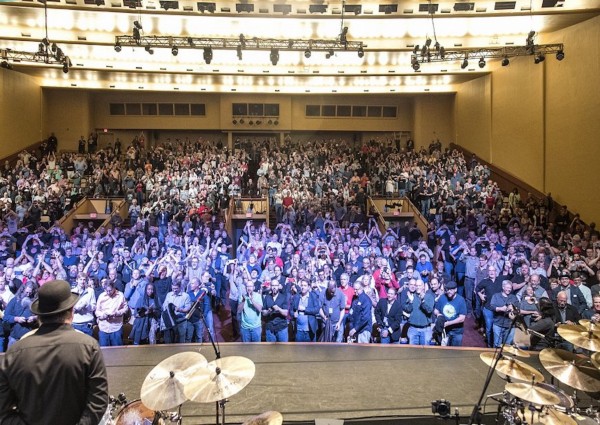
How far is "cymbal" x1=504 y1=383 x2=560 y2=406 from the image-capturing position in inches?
136

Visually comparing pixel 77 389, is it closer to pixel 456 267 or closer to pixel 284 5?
pixel 456 267

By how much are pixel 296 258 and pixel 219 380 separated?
17.6 ft

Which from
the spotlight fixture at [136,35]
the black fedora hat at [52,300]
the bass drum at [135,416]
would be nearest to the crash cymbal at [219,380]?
the bass drum at [135,416]

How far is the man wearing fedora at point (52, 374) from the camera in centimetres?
243

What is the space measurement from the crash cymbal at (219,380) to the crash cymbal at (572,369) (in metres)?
2.68

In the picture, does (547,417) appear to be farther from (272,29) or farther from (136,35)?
(272,29)

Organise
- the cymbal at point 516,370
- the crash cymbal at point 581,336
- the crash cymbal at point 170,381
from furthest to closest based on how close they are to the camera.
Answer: the crash cymbal at point 581,336
the cymbal at point 516,370
the crash cymbal at point 170,381

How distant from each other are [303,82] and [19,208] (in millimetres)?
12681

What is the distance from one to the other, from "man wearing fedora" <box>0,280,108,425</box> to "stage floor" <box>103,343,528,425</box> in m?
2.40

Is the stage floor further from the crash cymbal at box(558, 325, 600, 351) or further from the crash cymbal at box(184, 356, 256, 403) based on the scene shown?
the crash cymbal at box(184, 356, 256, 403)

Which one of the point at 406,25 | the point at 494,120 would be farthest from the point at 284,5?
the point at 494,120

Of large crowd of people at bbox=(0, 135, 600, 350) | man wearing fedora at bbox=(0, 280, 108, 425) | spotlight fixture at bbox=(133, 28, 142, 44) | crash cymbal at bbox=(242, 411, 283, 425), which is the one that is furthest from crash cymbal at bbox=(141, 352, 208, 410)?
spotlight fixture at bbox=(133, 28, 142, 44)

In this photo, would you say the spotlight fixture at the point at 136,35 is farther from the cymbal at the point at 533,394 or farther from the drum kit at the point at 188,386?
the cymbal at the point at 533,394

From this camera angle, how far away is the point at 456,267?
9656 millimetres
